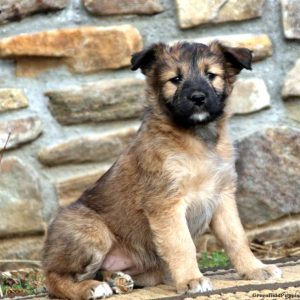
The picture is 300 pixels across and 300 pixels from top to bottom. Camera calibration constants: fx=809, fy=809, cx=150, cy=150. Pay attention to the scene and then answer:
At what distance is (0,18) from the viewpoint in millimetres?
5551

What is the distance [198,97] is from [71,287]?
123 centimetres

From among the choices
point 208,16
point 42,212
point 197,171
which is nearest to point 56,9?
point 208,16

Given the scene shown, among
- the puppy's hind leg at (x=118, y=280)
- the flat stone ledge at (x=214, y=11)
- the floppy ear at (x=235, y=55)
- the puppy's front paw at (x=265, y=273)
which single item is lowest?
the puppy's hind leg at (x=118, y=280)

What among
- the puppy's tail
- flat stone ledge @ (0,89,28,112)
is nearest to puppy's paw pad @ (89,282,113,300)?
the puppy's tail

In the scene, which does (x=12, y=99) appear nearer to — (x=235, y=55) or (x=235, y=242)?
(x=235, y=55)

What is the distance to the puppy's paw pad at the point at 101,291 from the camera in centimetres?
427

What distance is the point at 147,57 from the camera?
4.67 metres

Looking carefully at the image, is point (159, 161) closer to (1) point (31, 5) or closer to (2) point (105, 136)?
(2) point (105, 136)

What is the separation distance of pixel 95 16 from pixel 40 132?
89 centimetres

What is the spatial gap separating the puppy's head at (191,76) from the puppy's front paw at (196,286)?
884 millimetres

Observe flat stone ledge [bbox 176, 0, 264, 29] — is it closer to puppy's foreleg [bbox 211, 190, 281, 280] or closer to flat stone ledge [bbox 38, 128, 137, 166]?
flat stone ledge [bbox 38, 128, 137, 166]

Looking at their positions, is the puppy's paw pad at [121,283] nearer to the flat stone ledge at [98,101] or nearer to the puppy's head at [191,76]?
the puppy's head at [191,76]

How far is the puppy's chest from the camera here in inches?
174

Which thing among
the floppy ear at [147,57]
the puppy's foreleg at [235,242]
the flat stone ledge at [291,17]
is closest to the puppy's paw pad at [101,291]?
the puppy's foreleg at [235,242]
